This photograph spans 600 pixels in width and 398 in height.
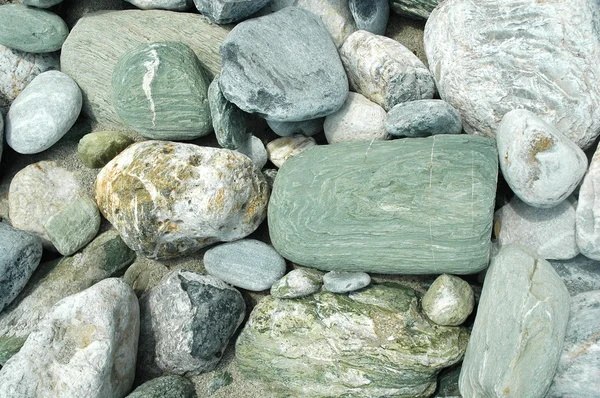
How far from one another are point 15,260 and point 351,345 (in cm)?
182

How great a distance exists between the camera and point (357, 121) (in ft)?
9.98

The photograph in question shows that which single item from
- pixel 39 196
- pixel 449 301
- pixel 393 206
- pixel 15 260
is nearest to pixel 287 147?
pixel 393 206

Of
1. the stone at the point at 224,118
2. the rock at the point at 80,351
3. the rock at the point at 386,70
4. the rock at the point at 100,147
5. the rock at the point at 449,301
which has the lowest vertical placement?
the rock at the point at 80,351

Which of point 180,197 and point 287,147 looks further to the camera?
point 287,147

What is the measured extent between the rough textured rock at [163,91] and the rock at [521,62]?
1.28 metres

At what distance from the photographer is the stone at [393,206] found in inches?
105

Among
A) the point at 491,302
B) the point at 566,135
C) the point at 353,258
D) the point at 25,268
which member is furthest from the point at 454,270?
the point at 25,268

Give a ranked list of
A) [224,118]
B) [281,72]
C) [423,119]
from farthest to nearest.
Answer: [224,118], [281,72], [423,119]

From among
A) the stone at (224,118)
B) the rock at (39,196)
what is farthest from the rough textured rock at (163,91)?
the rock at (39,196)

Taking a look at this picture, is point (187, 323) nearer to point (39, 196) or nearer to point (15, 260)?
point (15, 260)

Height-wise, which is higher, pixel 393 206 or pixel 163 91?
pixel 163 91

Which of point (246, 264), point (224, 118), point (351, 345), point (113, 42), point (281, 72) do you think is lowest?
point (351, 345)

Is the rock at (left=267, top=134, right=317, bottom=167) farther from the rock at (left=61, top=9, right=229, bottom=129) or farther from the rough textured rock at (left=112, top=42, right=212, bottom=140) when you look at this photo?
the rock at (left=61, top=9, right=229, bottom=129)

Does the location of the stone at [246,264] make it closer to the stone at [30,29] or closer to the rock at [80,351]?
the rock at [80,351]
